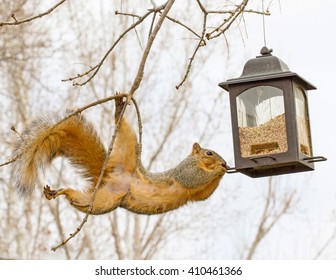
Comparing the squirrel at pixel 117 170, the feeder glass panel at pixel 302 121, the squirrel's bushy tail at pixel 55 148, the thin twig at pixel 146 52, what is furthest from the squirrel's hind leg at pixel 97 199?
the thin twig at pixel 146 52

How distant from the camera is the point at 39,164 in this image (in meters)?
5.11

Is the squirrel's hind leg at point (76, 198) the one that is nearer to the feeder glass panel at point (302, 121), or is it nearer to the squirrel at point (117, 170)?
the squirrel at point (117, 170)

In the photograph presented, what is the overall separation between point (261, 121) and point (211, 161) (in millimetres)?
495

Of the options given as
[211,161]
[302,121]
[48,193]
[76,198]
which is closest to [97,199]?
[76,198]

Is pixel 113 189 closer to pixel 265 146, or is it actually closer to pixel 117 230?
pixel 265 146

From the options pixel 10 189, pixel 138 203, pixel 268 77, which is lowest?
pixel 138 203

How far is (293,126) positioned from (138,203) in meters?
0.77

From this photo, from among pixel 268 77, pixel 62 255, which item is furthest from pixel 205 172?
pixel 62 255

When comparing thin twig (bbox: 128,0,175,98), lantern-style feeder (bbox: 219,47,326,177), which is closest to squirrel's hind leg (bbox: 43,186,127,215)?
lantern-style feeder (bbox: 219,47,326,177)

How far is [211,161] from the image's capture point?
5445mm

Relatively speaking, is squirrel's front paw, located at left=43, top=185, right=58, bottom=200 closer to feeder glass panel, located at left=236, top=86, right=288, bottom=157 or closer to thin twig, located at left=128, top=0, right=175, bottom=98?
feeder glass panel, located at left=236, top=86, right=288, bottom=157

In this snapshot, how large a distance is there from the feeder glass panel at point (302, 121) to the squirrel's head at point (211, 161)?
1.24 ft

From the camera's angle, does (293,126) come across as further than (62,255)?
No

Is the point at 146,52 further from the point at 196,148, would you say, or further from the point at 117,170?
the point at 196,148
